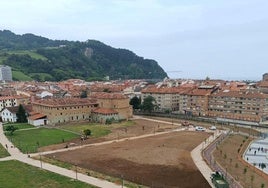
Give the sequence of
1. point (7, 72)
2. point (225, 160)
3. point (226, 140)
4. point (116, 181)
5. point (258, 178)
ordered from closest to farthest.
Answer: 1. point (116, 181)
2. point (258, 178)
3. point (225, 160)
4. point (226, 140)
5. point (7, 72)

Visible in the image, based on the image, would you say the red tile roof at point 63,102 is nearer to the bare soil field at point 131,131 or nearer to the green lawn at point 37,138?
the green lawn at point 37,138

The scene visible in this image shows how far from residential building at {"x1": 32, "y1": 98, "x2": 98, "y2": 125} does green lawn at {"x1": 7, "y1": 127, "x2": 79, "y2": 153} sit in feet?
27.4

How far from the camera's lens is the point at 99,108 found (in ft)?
297

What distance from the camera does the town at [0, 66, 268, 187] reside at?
142 feet

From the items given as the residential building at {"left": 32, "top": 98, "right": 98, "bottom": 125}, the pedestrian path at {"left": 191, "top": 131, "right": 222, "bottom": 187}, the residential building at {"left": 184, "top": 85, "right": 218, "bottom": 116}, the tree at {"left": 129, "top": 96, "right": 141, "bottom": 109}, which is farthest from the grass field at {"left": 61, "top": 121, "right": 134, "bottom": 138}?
the residential building at {"left": 184, "top": 85, "right": 218, "bottom": 116}

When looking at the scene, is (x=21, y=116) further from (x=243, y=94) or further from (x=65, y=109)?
(x=243, y=94)

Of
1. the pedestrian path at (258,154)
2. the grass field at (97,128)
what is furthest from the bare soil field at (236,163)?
the grass field at (97,128)

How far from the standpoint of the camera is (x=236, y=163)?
48281 mm

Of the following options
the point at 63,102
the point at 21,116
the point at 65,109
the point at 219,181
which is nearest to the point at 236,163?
the point at 219,181

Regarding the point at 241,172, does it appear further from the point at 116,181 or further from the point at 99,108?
the point at 99,108

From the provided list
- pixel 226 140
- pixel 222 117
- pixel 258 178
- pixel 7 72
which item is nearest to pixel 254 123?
Result: pixel 222 117

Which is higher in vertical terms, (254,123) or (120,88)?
(120,88)

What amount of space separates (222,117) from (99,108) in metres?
38.0

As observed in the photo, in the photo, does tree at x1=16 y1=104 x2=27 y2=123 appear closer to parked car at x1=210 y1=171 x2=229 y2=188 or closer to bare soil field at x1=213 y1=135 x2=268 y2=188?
bare soil field at x1=213 y1=135 x2=268 y2=188
